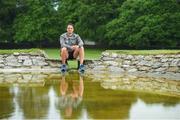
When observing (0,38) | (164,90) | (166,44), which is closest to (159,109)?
(164,90)

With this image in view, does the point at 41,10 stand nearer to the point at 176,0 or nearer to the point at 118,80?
the point at 176,0

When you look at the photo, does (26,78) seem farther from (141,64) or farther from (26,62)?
(141,64)

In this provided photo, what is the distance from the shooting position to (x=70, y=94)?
1062 cm

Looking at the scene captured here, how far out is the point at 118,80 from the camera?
45.1 ft

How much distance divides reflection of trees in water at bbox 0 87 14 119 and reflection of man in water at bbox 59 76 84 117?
90 cm

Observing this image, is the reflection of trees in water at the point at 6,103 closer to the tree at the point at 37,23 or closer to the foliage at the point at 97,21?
the foliage at the point at 97,21

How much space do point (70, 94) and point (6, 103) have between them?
64.5 inches

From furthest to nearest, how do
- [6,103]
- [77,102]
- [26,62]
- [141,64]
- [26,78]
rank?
[26,62]
[141,64]
[26,78]
[77,102]
[6,103]

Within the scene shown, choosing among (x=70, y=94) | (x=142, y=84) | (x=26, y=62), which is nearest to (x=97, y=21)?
(x=26, y=62)

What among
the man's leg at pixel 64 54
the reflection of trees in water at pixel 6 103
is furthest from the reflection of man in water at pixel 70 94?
the man's leg at pixel 64 54

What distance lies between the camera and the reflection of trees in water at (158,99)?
31.6ft

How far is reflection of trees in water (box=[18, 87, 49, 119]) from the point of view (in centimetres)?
833

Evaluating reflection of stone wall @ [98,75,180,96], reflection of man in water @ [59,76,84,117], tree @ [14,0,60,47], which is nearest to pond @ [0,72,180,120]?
reflection of man in water @ [59,76,84,117]

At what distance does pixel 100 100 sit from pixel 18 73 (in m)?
6.32
